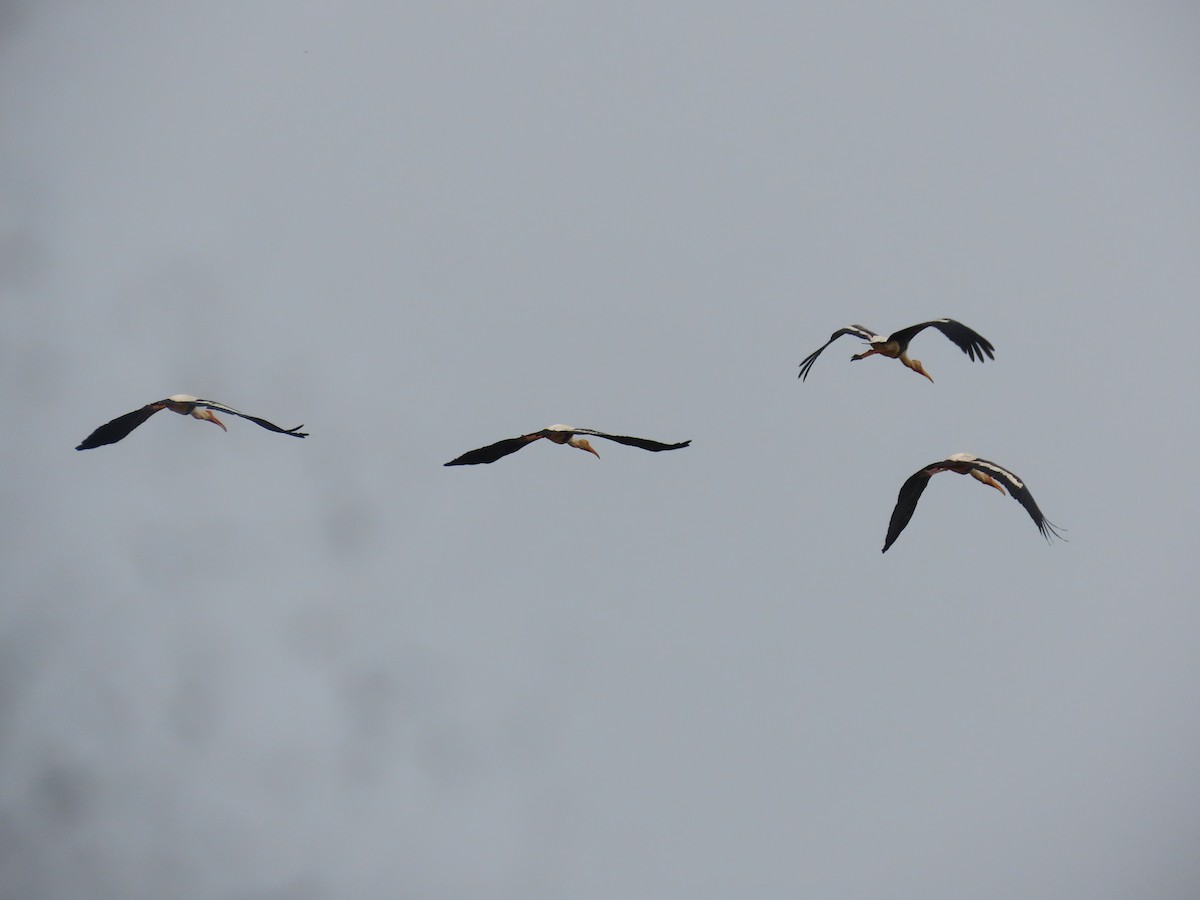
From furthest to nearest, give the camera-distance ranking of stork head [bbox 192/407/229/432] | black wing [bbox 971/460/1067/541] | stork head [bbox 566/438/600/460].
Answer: stork head [bbox 192/407/229/432] < stork head [bbox 566/438/600/460] < black wing [bbox 971/460/1067/541]

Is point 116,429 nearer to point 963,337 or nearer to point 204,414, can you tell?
point 204,414

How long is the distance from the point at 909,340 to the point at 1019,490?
6081 mm

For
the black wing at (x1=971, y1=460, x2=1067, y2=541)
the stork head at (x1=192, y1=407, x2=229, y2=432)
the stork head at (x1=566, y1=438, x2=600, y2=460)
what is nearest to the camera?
the black wing at (x1=971, y1=460, x2=1067, y2=541)

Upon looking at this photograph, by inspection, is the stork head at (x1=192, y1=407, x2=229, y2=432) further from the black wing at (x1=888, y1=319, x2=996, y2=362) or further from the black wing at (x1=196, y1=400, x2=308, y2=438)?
the black wing at (x1=888, y1=319, x2=996, y2=362)

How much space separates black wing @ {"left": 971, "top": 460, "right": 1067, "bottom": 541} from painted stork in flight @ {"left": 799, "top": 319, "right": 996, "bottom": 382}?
329 cm

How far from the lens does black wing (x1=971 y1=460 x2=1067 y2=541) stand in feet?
138

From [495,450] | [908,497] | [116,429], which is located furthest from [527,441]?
[116,429]

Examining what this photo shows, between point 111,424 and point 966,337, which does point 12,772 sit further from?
point 966,337

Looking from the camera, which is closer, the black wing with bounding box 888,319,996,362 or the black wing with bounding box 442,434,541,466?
the black wing with bounding box 888,319,996,362

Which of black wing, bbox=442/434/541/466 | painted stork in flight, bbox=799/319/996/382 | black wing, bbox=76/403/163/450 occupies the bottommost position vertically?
black wing, bbox=76/403/163/450

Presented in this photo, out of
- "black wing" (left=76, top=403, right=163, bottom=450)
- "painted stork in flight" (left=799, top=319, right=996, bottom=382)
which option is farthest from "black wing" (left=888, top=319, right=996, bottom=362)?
"black wing" (left=76, top=403, right=163, bottom=450)

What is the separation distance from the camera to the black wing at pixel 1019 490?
4197 cm

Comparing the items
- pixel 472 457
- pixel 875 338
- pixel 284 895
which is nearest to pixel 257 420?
pixel 472 457

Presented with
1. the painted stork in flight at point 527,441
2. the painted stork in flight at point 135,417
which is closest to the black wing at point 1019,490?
the painted stork in flight at point 527,441
